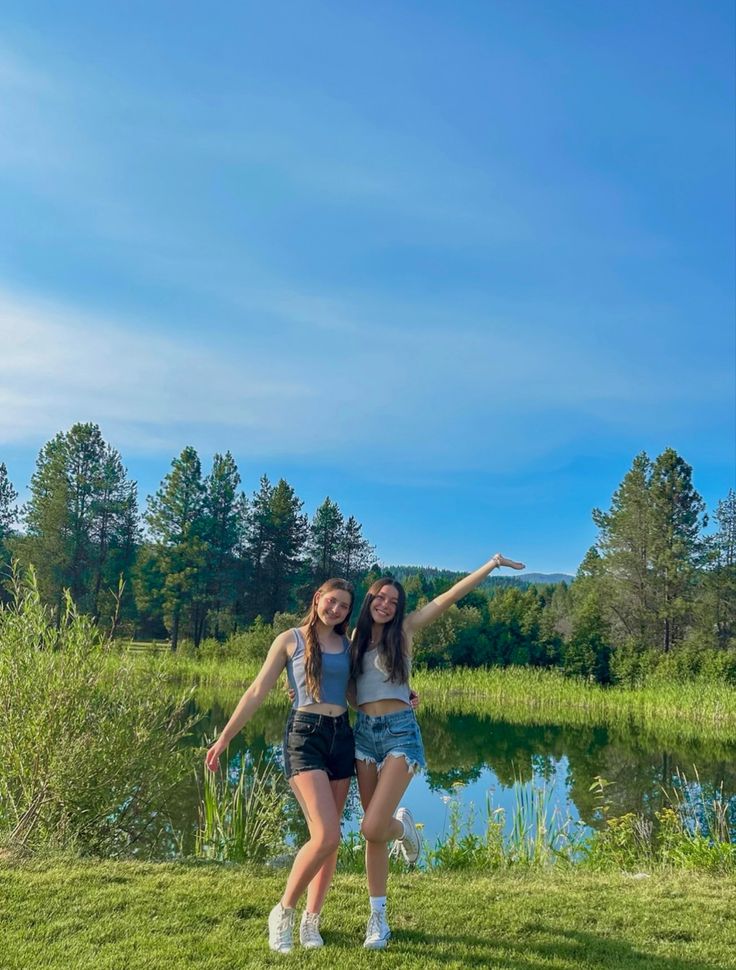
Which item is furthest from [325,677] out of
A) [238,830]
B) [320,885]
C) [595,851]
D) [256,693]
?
[595,851]

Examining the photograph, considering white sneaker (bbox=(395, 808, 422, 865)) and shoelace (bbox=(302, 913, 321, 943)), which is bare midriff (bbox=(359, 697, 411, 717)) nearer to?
shoelace (bbox=(302, 913, 321, 943))

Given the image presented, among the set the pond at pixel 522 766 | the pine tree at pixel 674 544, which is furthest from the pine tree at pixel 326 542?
the pond at pixel 522 766

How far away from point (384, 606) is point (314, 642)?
39 centimetres

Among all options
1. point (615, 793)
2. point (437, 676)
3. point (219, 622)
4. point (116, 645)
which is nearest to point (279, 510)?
point (219, 622)

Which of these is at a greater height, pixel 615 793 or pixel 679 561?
pixel 679 561

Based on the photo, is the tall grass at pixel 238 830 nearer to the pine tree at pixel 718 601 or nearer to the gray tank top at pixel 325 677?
the gray tank top at pixel 325 677

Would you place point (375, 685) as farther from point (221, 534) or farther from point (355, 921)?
point (221, 534)

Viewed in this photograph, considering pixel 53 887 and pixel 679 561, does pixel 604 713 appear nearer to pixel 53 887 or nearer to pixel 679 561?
pixel 679 561

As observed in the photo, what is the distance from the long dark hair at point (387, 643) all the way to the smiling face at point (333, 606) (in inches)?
3.5

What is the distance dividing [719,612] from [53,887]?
36332mm

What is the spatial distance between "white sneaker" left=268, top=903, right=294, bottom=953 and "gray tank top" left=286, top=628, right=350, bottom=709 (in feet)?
3.08

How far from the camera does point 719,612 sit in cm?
3591

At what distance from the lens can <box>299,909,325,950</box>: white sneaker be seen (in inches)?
146

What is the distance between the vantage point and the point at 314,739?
3.76 meters
